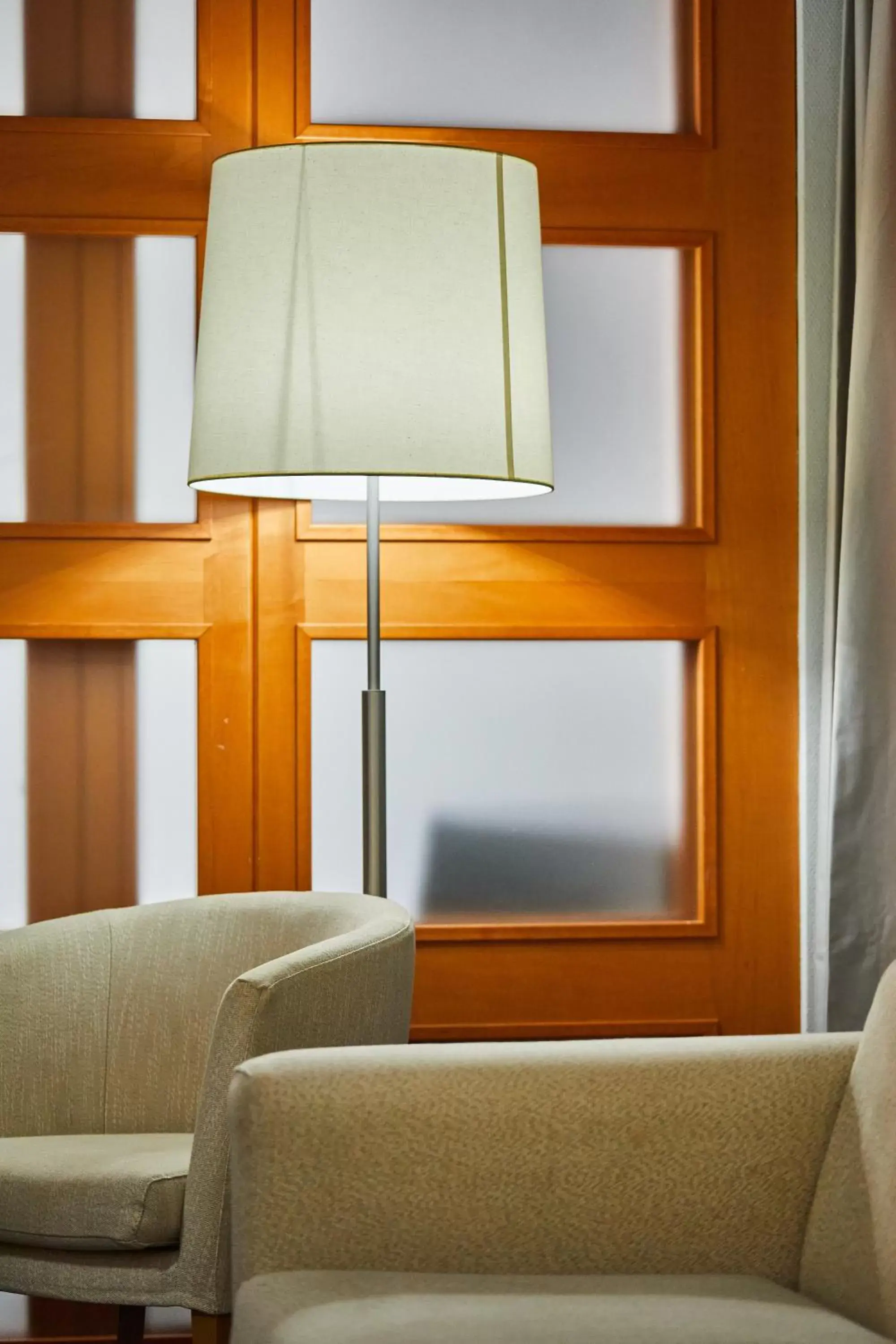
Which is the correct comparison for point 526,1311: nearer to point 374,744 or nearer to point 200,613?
point 374,744

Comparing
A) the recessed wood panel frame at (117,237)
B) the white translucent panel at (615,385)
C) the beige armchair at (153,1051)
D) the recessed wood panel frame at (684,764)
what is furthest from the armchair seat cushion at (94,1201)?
the white translucent panel at (615,385)

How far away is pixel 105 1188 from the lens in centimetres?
163

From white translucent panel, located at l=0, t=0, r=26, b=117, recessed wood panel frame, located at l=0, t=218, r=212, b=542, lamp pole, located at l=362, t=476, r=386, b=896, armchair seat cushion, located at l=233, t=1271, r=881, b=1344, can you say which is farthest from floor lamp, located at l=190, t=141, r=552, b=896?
armchair seat cushion, located at l=233, t=1271, r=881, b=1344

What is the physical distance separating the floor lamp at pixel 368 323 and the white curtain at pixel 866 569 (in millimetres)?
674

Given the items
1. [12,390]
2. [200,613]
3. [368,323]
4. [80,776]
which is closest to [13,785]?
[80,776]

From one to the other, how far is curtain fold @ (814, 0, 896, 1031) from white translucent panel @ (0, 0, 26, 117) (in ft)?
4.37

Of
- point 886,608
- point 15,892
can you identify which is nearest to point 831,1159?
point 886,608

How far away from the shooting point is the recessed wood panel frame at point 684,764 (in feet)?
7.96

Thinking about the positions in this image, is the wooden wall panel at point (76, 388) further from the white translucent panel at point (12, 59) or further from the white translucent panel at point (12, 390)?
the white translucent panel at point (12, 59)

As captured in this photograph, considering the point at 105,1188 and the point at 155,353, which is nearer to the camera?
the point at 105,1188

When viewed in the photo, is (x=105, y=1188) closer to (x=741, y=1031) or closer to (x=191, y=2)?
(x=741, y=1031)

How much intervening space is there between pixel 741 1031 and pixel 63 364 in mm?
1561

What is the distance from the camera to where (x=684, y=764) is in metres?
2.51

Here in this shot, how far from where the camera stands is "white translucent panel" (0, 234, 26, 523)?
2.39 m
